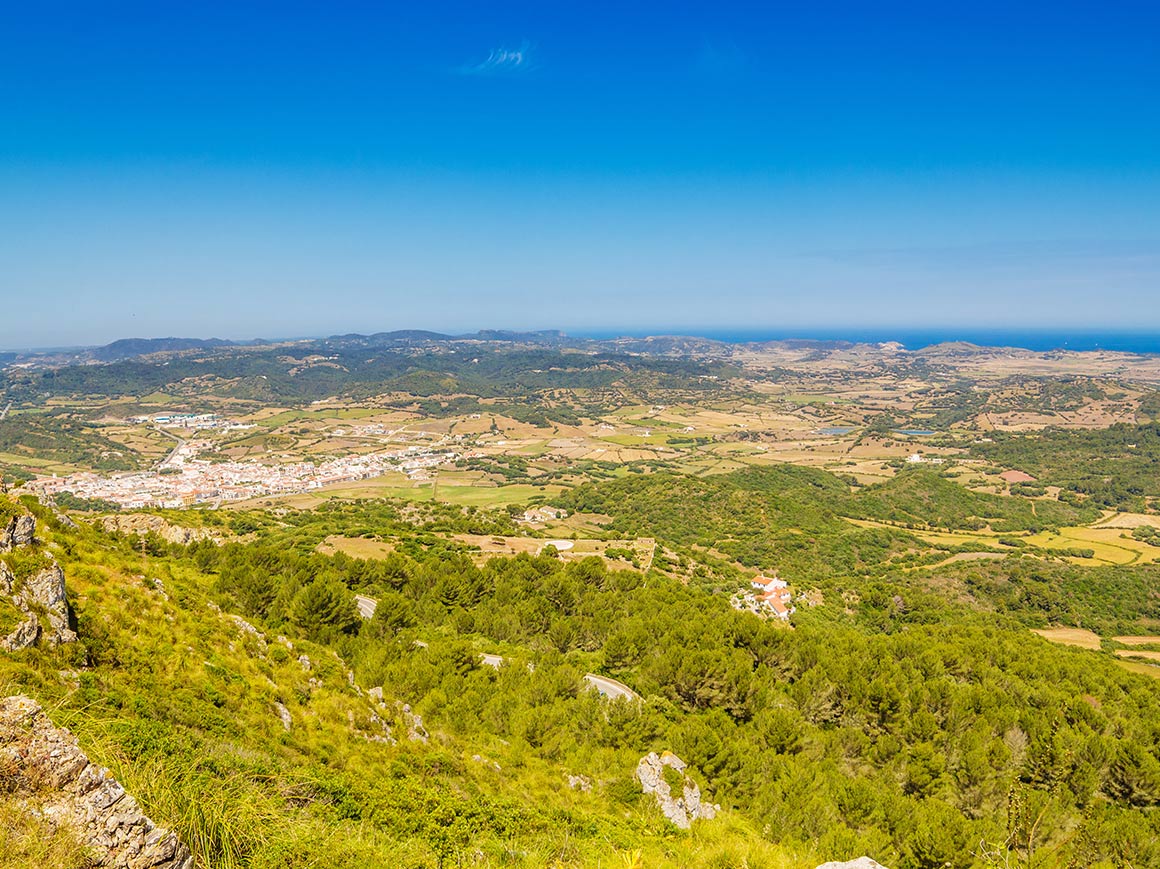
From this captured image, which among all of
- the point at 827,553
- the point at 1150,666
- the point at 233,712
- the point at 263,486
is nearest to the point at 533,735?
the point at 233,712

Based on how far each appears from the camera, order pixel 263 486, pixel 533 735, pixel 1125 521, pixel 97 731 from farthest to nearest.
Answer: pixel 263 486 < pixel 1125 521 < pixel 533 735 < pixel 97 731

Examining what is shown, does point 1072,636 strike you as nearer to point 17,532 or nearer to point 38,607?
point 38,607

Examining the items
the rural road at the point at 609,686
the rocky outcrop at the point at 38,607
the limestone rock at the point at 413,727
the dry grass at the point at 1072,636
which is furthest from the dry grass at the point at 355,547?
the dry grass at the point at 1072,636

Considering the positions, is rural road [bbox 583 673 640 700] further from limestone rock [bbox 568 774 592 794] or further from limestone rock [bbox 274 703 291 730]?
limestone rock [bbox 274 703 291 730]

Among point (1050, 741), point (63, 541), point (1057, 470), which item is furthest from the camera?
point (1057, 470)

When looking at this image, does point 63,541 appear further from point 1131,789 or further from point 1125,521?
point 1125,521

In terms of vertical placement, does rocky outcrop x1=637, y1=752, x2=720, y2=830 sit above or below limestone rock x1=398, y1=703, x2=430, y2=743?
below

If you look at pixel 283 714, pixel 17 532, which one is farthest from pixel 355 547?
pixel 17 532

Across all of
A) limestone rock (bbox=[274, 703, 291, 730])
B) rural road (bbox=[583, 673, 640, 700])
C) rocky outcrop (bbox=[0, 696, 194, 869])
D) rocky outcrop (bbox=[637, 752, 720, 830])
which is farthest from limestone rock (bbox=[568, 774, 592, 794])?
rocky outcrop (bbox=[0, 696, 194, 869])
